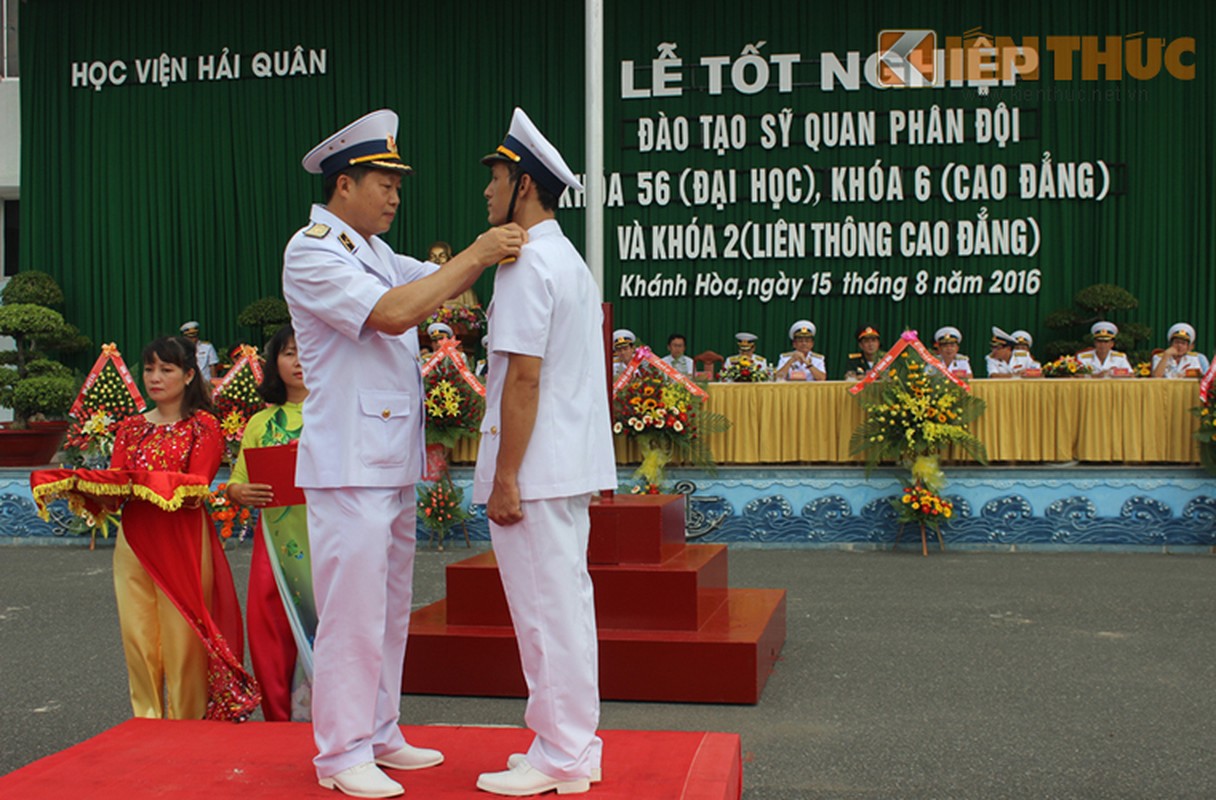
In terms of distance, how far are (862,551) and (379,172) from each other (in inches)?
243

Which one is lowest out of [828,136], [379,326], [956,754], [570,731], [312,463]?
[956,754]

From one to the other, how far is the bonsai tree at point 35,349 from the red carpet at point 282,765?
8.91 m

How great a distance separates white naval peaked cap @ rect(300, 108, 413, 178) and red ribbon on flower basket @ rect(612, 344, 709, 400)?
18.9 ft

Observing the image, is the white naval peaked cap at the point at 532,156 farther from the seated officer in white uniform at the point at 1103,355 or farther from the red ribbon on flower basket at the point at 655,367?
the seated officer in white uniform at the point at 1103,355

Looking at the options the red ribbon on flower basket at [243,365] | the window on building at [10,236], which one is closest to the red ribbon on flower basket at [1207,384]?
the red ribbon on flower basket at [243,365]

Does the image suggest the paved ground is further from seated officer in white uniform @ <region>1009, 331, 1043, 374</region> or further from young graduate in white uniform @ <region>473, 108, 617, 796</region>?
seated officer in white uniform @ <region>1009, 331, 1043, 374</region>

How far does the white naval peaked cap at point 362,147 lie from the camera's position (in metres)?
2.99

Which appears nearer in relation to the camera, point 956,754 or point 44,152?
point 956,754

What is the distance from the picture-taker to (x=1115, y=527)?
27.6 ft

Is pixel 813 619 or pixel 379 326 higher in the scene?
pixel 379 326

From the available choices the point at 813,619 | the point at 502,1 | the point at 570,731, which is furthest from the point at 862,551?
the point at 502,1

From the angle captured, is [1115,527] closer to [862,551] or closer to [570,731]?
[862,551]

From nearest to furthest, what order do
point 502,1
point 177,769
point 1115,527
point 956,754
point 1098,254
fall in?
point 177,769
point 956,754
point 1115,527
point 1098,254
point 502,1

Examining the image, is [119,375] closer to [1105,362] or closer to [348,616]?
[348,616]
